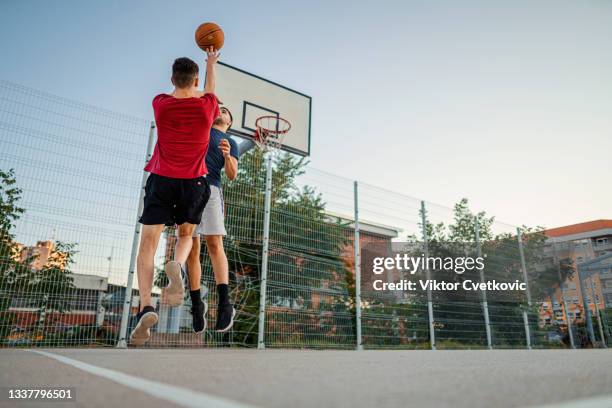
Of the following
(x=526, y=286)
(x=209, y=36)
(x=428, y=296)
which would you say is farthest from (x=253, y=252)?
(x=526, y=286)

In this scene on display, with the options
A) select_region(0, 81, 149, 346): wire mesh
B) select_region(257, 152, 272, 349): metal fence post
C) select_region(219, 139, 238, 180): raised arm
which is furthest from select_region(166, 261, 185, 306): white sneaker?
select_region(257, 152, 272, 349): metal fence post

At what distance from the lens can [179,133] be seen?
2.51m

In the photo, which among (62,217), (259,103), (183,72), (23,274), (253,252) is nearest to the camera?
(183,72)

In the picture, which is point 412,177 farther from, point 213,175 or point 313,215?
point 213,175

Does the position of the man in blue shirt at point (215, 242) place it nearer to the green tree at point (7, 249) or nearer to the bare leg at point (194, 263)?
the bare leg at point (194, 263)

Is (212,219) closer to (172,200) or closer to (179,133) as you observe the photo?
(172,200)

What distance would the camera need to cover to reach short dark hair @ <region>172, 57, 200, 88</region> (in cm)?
251

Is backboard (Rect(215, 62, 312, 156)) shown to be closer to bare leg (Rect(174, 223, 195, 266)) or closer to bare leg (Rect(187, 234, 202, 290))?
bare leg (Rect(187, 234, 202, 290))

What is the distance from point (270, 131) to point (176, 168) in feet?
14.5

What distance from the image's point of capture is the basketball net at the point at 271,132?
21.2 ft

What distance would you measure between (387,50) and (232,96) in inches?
248

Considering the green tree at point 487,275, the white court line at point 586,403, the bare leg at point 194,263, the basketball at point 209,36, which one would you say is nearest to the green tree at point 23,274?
the bare leg at point 194,263

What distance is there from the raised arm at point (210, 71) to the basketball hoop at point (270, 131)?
339 centimetres

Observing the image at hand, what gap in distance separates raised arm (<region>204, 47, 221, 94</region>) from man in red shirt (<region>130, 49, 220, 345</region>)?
0.05 m
